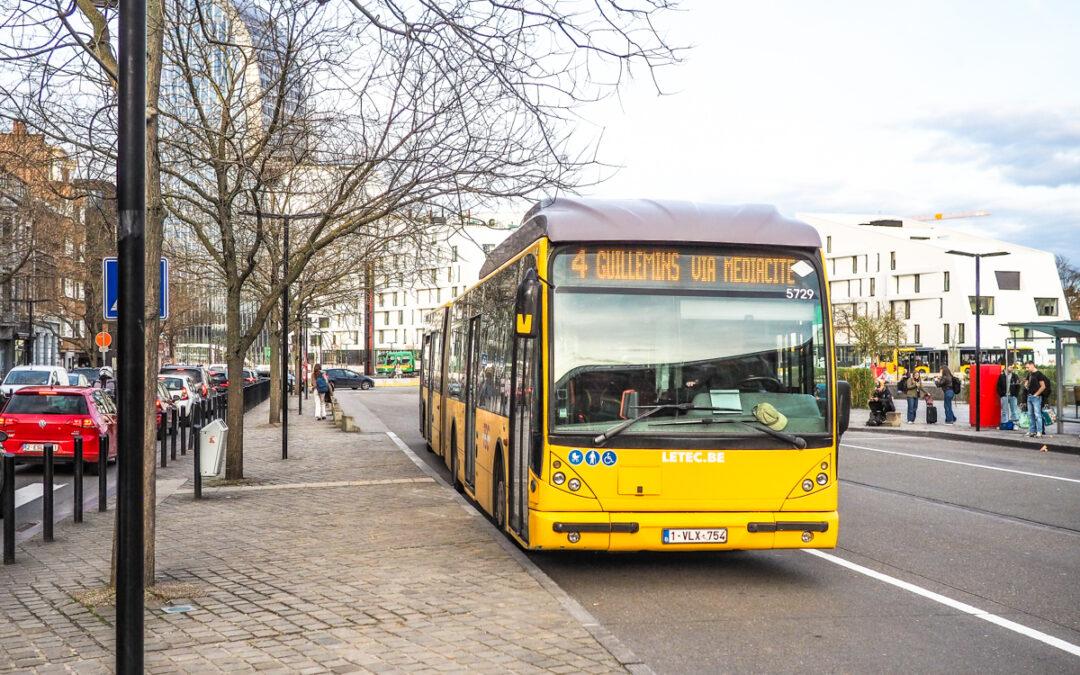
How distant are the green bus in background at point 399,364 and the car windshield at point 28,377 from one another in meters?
70.5

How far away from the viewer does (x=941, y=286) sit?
320ft

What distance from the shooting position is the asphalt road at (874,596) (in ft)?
21.5

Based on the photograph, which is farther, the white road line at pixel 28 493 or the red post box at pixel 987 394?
the red post box at pixel 987 394

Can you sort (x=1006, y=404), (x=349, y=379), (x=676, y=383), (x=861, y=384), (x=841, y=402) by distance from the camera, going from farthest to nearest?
1. (x=349, y=379)
2. (x=861, y=384)
3. (x=1006, y=404)
4. (x=841, y=402)
5. (x=676, y=383)

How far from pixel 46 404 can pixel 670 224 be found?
552 inches

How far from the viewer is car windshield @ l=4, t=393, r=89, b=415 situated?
19.1m

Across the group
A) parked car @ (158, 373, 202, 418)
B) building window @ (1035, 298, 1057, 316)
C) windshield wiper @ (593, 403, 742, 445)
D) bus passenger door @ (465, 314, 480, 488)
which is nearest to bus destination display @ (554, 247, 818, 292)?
windshield wiper @ (593, 403, 742, 445)

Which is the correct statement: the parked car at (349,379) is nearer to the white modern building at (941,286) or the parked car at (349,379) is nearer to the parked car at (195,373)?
the parked car at (195,373)

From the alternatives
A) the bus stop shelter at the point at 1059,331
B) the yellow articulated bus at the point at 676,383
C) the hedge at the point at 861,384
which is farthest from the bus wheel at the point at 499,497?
the hedge at the point at 861,384

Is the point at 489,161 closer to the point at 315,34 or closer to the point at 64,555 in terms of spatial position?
the point at 315,34

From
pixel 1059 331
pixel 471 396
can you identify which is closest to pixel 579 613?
pixel 471 396

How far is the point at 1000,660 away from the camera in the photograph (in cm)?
646

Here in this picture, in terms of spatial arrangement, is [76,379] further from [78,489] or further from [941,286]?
[941,286]

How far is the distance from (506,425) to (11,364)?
224 feet
